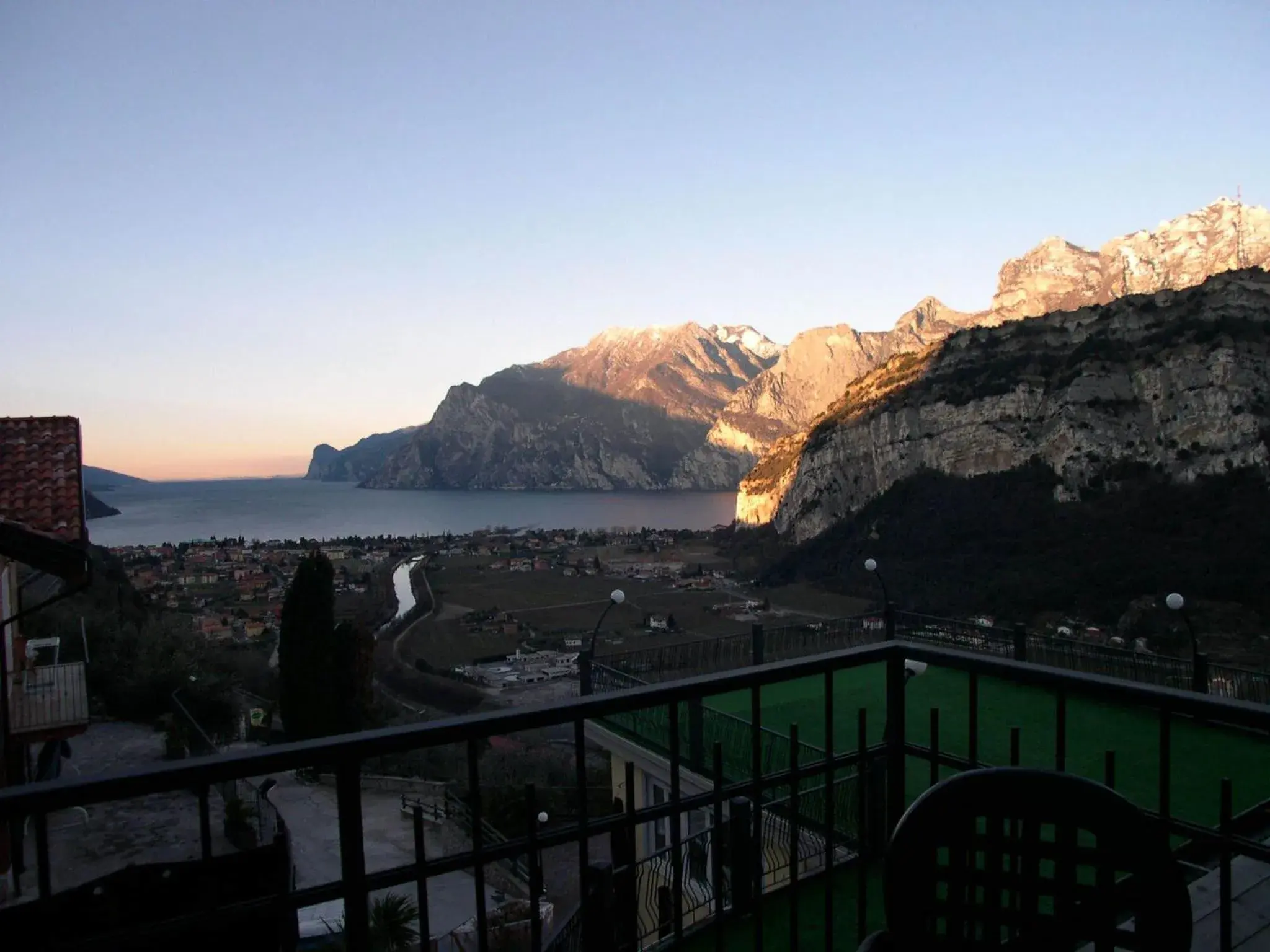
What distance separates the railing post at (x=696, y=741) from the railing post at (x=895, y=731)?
440cm

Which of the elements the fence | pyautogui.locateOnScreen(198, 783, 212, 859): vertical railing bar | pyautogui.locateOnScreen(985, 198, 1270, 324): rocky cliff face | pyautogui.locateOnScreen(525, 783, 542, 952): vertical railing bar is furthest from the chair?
pyautogui.locateOnScreen(985, 198, 1270, 324): rocky cliff face

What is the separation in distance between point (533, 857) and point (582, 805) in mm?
126

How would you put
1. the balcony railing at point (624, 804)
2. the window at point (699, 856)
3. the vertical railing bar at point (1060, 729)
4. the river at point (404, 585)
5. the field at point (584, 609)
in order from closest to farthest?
the balcony railing at point (624, 804) < the vertical railing bar at point (1060, 729) < the window at point (699, 856) < the field at point (584, 609) < the river at point (404, 585)

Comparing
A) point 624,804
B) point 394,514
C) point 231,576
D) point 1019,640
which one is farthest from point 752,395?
point 624,804

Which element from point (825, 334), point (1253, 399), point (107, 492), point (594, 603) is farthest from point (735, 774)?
point (107, 492)

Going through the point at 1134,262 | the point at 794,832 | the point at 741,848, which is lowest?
the point at 741,848

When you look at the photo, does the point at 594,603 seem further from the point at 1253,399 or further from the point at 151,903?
the point at 151,903

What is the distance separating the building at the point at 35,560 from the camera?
17.7 ft

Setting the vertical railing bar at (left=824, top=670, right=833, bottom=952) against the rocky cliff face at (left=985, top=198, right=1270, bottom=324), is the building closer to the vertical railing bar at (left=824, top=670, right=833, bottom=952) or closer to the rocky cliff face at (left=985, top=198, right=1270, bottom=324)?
the vertical railing bar at (left=824, top=670, right=833, bottom=952)

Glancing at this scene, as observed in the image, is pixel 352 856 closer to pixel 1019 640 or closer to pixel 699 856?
pixel 699 856

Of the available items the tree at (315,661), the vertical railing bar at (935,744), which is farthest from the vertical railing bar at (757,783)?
the tree at (315,661)

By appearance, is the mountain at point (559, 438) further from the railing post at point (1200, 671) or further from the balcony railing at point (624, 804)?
the balcony railing at point (624, 804)

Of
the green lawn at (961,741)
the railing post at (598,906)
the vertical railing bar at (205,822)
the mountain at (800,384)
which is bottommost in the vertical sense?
the green lawn at (961,741)

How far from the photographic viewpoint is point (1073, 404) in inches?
1281
